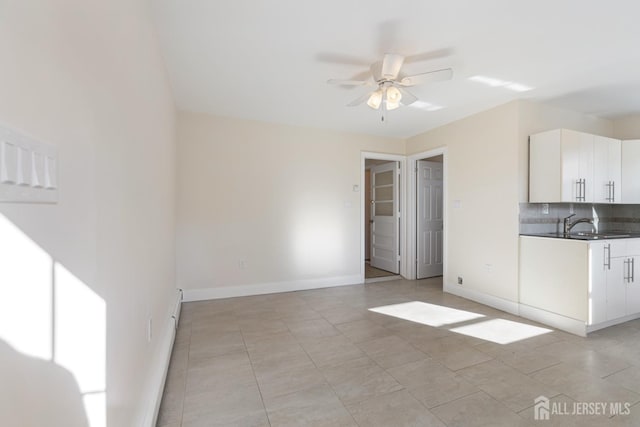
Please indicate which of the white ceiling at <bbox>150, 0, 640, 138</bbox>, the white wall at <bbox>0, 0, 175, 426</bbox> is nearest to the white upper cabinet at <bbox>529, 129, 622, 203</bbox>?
the white ceiling at <bbox>150, 0, 640, 138</bbox>

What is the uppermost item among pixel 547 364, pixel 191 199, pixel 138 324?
pixel 191 199

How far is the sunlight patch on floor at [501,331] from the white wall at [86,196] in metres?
2.80

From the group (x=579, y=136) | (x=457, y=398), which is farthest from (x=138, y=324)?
(x=579, y=136)

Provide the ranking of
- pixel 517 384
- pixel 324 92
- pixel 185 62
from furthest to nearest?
1. pixel 324 92
2. pixel 185 62
3. pixel 517 384

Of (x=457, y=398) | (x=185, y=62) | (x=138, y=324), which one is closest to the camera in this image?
(x=138, y=324)

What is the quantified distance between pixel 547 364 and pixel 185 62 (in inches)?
155

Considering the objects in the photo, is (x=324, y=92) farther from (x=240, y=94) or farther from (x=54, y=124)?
(x=54, y=124)

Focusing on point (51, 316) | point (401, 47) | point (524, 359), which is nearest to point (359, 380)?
point (524, 359)

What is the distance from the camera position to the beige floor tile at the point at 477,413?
5.28 feet

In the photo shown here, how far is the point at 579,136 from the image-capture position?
123 inches

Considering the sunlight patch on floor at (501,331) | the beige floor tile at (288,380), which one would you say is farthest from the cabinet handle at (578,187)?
the beige floor tile at (288,380)

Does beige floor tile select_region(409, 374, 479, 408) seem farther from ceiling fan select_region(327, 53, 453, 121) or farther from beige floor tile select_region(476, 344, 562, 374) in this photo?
ceiling fan select_region(327, 53, 453, 121)

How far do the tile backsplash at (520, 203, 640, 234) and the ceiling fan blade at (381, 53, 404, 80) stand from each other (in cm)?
227

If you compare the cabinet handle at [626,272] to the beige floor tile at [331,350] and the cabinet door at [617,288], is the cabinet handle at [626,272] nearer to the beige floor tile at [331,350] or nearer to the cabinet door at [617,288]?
the cabinet door at [617,288]
